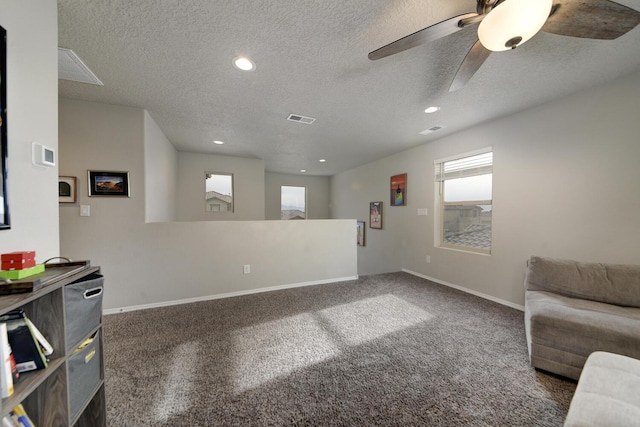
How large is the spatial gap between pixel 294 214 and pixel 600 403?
22.5 feet

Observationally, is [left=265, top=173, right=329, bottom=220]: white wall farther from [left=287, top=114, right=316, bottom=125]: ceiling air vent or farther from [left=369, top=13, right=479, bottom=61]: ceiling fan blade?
[left=369, top=13, right=479, bottom=61]: ceiling fan blade

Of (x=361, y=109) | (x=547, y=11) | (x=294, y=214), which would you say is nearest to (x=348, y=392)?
(x=547, y=11)

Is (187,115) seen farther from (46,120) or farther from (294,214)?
(294,214)

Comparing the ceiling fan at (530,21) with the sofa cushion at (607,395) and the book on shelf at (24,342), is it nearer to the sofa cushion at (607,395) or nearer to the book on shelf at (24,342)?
the sofa cushion at (607,395)

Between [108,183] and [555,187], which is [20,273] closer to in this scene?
[108,183]

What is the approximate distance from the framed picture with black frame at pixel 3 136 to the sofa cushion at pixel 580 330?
3.21 meters

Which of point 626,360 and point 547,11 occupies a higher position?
point 547,11

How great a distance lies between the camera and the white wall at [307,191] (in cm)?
→ 707

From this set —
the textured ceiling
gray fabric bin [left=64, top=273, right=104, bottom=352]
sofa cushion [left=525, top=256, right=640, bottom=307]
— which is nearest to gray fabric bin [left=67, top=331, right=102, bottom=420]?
gray fabric bin [left=64, top=273, right=104, bottom=352]

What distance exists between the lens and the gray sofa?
5.03 feet

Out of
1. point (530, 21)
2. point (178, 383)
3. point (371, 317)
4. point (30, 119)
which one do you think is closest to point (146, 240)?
point (178, 383)

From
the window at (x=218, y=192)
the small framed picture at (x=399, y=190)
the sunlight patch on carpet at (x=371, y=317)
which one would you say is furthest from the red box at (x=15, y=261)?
the small framed picture at (x=399, y=190)

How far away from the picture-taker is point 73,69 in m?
1.97

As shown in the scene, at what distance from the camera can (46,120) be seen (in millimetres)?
1194
